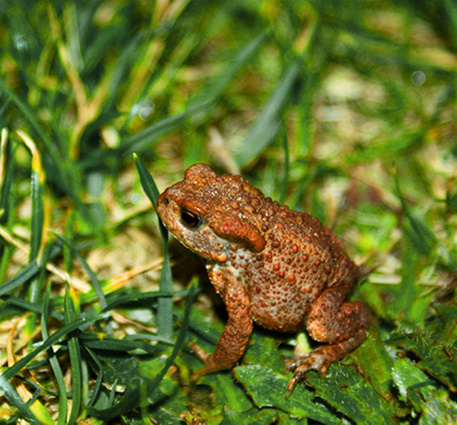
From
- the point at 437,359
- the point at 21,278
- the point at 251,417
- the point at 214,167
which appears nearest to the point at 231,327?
the point at 251,417

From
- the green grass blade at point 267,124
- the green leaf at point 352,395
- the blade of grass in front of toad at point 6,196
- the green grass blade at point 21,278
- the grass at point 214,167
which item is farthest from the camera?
the green grass blade at point 267,124

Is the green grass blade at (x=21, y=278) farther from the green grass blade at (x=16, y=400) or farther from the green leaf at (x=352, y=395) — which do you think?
the green leaf at (x=352, y=395)

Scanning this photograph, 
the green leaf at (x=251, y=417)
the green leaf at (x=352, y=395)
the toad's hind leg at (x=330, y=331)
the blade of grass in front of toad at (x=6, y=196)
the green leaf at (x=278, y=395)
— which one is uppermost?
the blade of grass in front of toad at (x=6, y=196)

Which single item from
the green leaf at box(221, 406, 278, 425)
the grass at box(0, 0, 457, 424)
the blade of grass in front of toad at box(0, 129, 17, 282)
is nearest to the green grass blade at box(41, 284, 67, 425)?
the grass at box(0, 0, 457, 424)

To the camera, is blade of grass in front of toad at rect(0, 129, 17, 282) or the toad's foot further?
blade of grass in front of toad at rect(0, 129, 17, 282)

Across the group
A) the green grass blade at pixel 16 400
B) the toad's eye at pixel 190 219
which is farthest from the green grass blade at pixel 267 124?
the green grass blade at pixel 16 400

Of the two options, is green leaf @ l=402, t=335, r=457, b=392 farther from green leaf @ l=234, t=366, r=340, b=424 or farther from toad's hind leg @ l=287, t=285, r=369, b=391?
green leaf @ l=234, t=366, r=340, b=424
